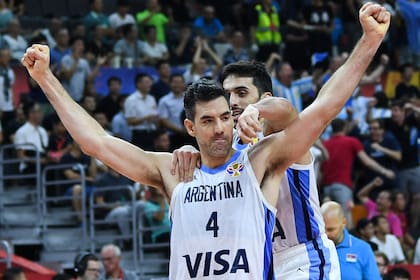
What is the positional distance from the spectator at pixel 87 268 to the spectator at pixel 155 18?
9996mm

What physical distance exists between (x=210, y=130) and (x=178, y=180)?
43 cm

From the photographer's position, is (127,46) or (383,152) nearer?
(383,152)

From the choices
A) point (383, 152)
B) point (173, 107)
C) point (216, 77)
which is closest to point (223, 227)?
point (173, 107)

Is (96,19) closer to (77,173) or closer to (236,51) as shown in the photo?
(236,51)

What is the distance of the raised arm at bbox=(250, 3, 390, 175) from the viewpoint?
666 centimetres

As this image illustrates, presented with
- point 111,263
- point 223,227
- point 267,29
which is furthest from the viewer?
point 267,29

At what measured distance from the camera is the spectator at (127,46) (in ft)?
70.7

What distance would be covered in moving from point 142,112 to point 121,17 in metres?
3.92

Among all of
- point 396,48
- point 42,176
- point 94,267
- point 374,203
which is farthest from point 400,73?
point 94,267

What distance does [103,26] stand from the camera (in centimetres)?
2180

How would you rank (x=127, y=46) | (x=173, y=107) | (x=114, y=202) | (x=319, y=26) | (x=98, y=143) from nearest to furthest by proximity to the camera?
1. (x=98, y=143)
2. (x=114, y=202)
3. (x=173, y=107)
4. (x=127, y=46)
5. (x=319, y=26)

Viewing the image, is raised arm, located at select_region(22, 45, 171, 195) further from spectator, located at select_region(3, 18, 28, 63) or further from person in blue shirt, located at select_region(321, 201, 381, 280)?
spectator, located at select_region(3, 18, 28, 63)

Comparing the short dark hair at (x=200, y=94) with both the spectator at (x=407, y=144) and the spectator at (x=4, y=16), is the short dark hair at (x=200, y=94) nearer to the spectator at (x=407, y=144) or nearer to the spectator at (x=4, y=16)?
the spectator at (x=407, y=144)

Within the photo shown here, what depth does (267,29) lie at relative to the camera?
23.3m
